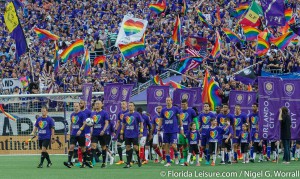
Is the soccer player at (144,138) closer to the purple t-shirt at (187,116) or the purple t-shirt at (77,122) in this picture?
the purple t-shirt at (187,116)

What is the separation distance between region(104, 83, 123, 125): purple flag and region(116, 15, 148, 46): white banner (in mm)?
6288

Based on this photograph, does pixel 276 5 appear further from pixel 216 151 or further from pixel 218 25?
pixel 216 151

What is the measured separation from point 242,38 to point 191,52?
479cm

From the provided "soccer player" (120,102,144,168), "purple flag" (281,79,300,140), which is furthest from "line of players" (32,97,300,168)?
"purple flag" (281,79,300,140)

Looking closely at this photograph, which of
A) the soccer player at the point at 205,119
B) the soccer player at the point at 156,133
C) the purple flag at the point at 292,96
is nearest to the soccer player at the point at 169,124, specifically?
the soccer player at the point at 205,119

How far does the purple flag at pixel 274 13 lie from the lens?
47125mm

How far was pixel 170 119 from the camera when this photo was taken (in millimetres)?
36562

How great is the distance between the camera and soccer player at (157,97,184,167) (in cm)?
3653

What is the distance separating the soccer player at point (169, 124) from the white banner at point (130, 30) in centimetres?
1091

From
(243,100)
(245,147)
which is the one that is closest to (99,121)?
(245,147)

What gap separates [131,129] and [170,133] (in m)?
1.57

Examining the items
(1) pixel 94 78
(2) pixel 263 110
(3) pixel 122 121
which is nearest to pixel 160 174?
(3) pixel 122 121

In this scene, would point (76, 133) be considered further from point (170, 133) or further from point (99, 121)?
point (170, 133)

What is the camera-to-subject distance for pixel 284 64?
4709 centimetres
